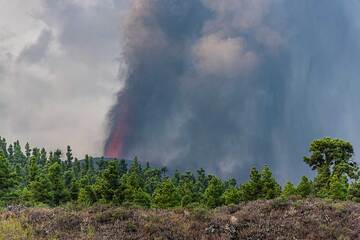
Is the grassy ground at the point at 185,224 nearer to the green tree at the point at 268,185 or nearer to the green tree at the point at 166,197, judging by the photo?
the green tree at the point at 268,185

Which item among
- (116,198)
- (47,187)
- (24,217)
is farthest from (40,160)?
(24,217)

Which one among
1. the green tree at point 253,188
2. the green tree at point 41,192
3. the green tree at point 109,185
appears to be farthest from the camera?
the green tree at point 41,192

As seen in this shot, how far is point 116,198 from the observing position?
50188 mm

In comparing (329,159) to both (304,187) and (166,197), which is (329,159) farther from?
(166,197)

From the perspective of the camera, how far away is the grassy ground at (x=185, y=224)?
15664 millimetres

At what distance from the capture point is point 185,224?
55.1 feet

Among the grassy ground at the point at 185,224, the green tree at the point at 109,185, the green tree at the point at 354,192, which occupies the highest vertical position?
the green tree at the point at 109,185

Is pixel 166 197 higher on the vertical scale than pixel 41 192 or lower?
lower

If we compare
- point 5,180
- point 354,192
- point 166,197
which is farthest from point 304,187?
point 5,180

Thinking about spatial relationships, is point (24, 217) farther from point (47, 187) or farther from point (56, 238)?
point (47, 187)

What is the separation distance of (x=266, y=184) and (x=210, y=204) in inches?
491

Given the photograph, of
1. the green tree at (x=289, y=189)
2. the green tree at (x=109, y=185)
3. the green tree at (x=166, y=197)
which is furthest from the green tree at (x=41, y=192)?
the green tree at (x=289, y=189)

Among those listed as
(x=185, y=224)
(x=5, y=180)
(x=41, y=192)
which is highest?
(x=5, y=180)

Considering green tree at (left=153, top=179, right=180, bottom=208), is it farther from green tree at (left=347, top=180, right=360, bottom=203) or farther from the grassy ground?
the grassy ground
